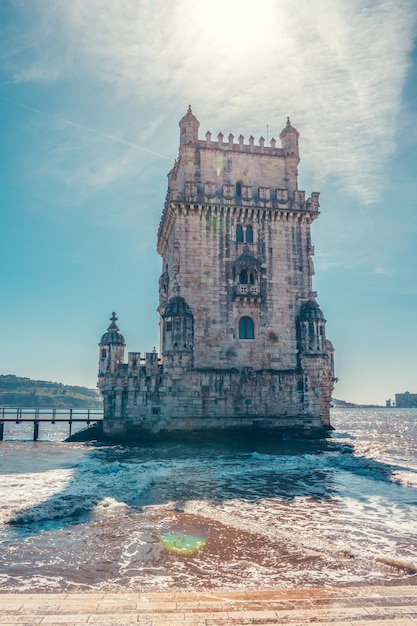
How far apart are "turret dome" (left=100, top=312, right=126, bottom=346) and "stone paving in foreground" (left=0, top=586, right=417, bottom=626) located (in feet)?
91.8

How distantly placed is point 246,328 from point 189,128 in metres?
15.6

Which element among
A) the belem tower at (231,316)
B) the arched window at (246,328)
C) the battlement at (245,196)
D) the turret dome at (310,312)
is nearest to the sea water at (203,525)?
the belem tower at (231,316)

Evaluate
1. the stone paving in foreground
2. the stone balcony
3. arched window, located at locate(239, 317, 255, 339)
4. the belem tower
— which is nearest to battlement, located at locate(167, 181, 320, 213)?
the belem tower

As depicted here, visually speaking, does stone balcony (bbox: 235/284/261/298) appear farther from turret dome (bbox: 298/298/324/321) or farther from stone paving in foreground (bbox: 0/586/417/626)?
stone paving in foreground (bbox: 0/586/417/626)

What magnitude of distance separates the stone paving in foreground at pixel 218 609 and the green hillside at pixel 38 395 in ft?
476

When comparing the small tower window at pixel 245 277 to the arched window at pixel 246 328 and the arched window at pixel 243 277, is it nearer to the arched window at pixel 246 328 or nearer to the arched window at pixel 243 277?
the arched window at pixel 243 277

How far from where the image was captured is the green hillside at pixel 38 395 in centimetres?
15119

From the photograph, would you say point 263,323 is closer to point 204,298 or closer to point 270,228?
point 204,298

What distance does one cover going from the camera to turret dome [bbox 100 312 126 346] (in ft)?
112

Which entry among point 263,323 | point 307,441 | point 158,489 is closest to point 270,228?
point 263,323

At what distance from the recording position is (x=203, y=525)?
11.8 m

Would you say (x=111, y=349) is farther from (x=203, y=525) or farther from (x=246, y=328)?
(x=203, y=525)

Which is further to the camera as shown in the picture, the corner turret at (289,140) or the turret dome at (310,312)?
the corner turret at (289,140)

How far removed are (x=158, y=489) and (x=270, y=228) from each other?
2217 centimetres
